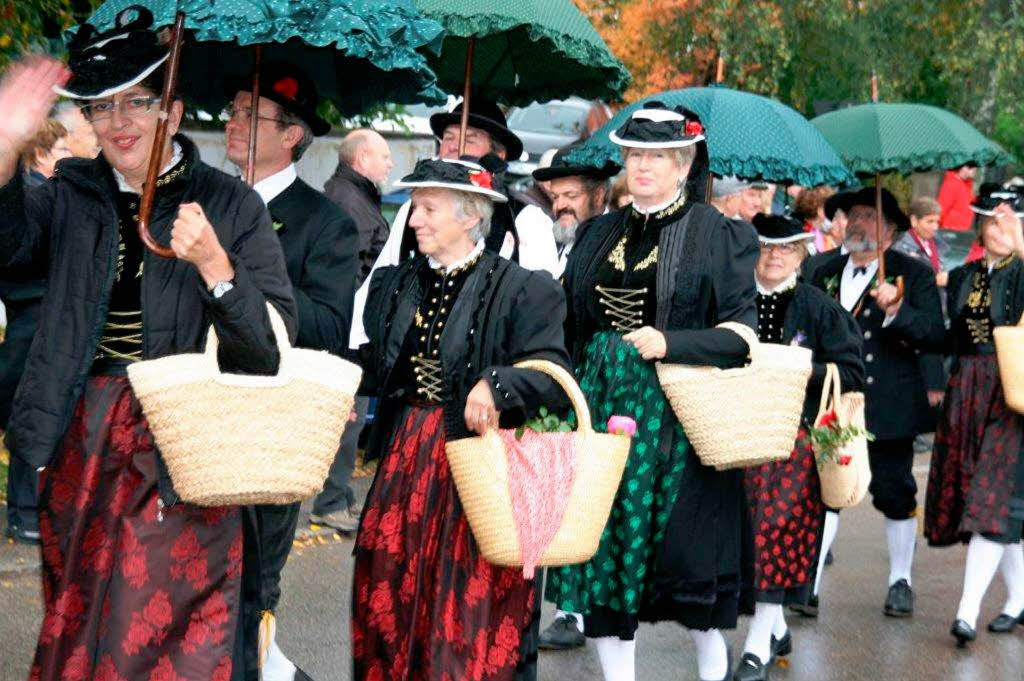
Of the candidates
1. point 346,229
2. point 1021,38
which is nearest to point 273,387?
point 346,229

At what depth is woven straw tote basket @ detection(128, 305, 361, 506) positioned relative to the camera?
4.27m

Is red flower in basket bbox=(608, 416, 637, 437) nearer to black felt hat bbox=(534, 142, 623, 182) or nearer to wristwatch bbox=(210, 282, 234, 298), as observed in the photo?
wristwatch bbox=(210, 282, 234, 298)

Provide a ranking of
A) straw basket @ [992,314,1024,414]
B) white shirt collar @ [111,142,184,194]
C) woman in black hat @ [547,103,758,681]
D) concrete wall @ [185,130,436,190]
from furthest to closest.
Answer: concrete wall @ [185,130,436,190], straw basket @ [992,314,1024,414], woman in black hat @ [547,103,758,681], white shirt collar @ [111,142,184,194]

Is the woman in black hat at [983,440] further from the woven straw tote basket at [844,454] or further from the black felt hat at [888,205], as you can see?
the woven straw tote basket at [844,454]

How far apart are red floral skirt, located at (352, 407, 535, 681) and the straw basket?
318 cm

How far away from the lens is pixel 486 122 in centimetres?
707

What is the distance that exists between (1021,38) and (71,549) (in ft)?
54.5

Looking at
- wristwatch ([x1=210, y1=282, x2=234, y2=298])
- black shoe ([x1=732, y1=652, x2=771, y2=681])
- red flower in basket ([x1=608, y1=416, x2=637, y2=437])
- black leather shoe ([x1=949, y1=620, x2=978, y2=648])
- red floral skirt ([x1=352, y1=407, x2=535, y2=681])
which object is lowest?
black leather shoe ([x1=949, y1=620, x2=978, y2=648])

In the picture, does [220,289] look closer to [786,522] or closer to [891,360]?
[786,522]

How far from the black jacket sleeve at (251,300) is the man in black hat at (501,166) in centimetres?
129

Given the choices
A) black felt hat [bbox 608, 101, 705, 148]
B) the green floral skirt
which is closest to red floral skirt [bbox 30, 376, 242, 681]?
the green floral skirt

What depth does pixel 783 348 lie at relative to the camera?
5.95m

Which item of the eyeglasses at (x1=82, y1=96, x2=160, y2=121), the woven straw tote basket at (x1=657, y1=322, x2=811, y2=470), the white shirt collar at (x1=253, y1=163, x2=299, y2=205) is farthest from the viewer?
the woven straw tote basket at (x1=657, y1=322, x2=811, y2=470)

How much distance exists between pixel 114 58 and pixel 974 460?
16.9 feet
